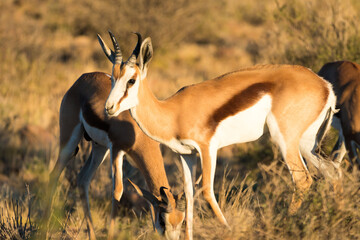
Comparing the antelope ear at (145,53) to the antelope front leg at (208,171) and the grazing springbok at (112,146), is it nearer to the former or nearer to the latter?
the grazing springbok at (112,146)

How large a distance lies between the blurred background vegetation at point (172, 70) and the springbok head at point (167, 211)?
0.19 metres

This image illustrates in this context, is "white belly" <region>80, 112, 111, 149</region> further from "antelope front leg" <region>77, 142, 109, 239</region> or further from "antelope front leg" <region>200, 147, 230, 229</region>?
"antelope front leg" <region>200, 147, 230, 229</region>

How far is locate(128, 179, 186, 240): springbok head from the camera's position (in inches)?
207

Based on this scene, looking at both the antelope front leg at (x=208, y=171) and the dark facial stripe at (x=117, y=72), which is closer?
the dark facial stripe at (x=117, y=72)

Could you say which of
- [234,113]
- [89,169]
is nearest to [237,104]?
[234,113]

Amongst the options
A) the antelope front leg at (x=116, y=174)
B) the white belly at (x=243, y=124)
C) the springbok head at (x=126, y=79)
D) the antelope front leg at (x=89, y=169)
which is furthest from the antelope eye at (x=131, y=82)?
the antelope front leg at (x=89, y=169)

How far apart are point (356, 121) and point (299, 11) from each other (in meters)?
3.58

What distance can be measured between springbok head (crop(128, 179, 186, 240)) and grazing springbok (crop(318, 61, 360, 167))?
2.38 metres

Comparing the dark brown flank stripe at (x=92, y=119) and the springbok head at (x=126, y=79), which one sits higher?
the springbok head at (x=126, y=79)

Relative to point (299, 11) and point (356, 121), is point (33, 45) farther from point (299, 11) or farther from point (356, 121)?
point (356, 121)

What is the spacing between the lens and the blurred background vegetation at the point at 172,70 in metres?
4.44

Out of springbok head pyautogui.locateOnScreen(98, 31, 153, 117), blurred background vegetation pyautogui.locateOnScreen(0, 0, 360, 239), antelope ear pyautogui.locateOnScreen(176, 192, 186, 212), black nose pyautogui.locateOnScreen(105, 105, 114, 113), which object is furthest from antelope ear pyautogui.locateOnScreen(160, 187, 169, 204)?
black nose pyautogui.locateOnScreen(105, 105, 114, 113)

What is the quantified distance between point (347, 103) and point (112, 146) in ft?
10.3

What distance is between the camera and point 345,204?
415cm
